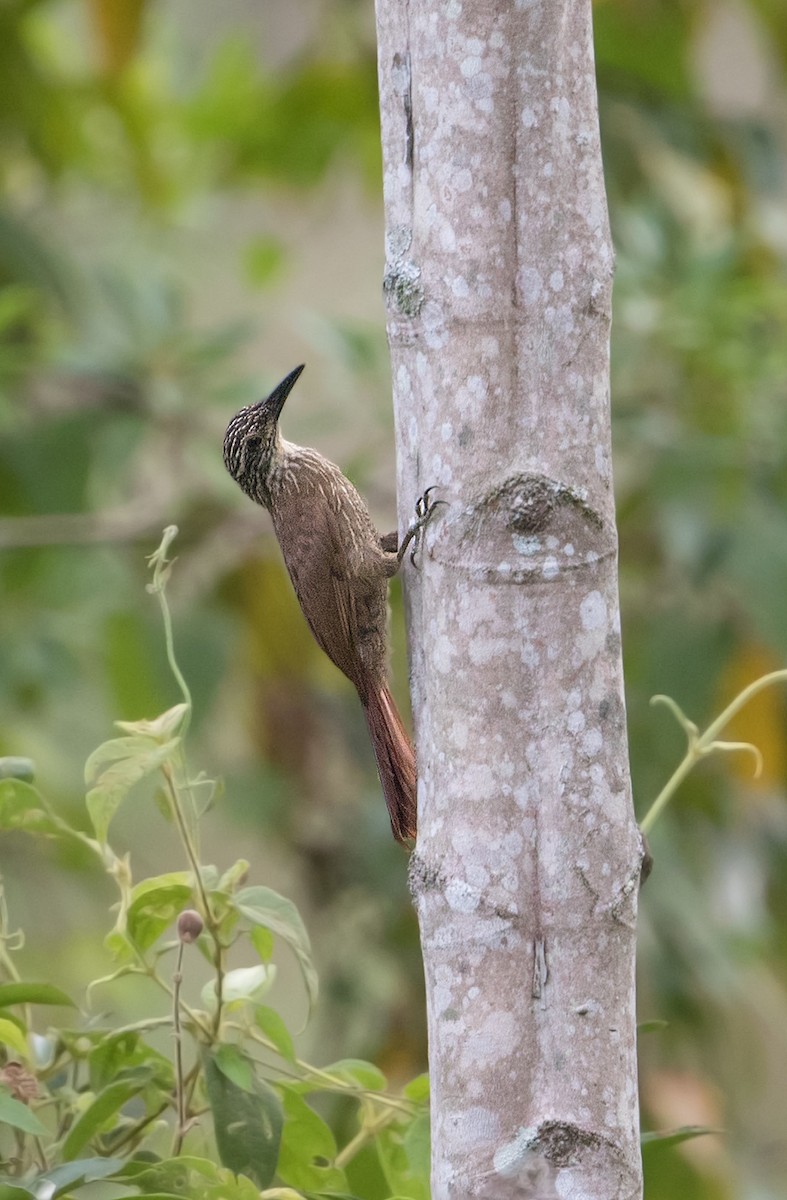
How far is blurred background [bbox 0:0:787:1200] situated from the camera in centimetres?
293

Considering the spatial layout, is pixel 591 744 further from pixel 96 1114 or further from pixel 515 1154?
pixel 96 1114

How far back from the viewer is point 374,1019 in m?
3.46

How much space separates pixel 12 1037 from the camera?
1.19m

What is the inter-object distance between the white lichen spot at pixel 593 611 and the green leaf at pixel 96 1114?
0.50 meters

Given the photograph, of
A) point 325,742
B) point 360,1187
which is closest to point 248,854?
point 325,742

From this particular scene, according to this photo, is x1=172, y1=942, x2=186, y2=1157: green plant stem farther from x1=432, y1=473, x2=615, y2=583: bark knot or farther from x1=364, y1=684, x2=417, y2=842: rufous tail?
x1=364, y1=684, x2=417, y2=842: rufous tail

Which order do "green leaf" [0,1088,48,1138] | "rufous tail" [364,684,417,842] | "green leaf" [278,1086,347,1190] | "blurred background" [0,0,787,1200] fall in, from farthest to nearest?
"blurred background" [0,0,787,1200], "rufous tail" [364,684,417,842], "green leaf" [278,1086,347,1190], "green leaf" [0,1088,48,1138]

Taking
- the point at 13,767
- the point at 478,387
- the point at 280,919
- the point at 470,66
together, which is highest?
the point at 470,66

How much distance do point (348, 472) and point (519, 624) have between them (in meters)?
1.61

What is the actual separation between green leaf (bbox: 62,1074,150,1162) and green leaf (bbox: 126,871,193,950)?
12 cm

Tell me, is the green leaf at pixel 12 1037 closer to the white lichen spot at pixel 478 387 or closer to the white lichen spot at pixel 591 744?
the white lichen spot at pixel 591 744

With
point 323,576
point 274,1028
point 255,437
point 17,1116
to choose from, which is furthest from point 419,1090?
point 255,437

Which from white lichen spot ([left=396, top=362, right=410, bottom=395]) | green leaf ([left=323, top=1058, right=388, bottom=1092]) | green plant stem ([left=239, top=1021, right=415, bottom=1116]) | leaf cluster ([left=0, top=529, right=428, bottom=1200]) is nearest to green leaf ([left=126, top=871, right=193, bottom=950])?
leaf cluster ([left=0, top=529, right=428, bottom=1200])

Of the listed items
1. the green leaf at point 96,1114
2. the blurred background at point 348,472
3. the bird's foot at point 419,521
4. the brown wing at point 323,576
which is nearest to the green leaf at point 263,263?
the blurred background at point 348,472
